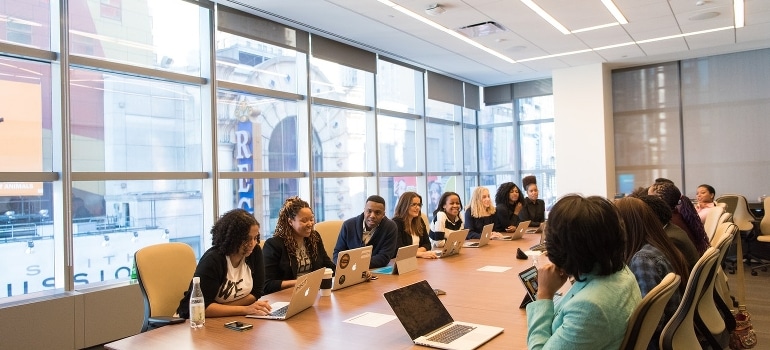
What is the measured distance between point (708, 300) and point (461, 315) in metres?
1.29

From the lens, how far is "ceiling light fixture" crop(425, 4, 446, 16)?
5.43 meters

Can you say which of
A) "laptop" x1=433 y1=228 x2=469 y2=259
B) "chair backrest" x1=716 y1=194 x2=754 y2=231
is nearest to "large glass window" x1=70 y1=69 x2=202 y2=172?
"laptop" x1=433 y1=228 x2=469 y2=259

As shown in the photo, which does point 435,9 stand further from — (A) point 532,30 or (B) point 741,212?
(B) point 741,212

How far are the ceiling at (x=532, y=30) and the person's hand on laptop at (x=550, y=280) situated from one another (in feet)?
13.6

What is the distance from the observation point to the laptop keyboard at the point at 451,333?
2.07 metres

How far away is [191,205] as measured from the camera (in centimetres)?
550

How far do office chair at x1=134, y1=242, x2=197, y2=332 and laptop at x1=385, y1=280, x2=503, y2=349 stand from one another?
54.6 inches

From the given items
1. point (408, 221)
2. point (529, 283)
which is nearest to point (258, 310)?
point (529, 283)

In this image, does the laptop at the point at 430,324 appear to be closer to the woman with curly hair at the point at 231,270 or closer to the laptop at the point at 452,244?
the woman with curly hair at the point at 231,270

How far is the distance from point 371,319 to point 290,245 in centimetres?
119

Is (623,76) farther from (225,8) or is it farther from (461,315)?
(461,315)

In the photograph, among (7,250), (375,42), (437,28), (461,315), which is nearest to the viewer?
(461,315)

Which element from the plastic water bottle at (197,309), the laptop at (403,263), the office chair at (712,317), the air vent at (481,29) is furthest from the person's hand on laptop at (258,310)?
the air vent at (481,29)

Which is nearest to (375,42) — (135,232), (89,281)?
(135,232)
